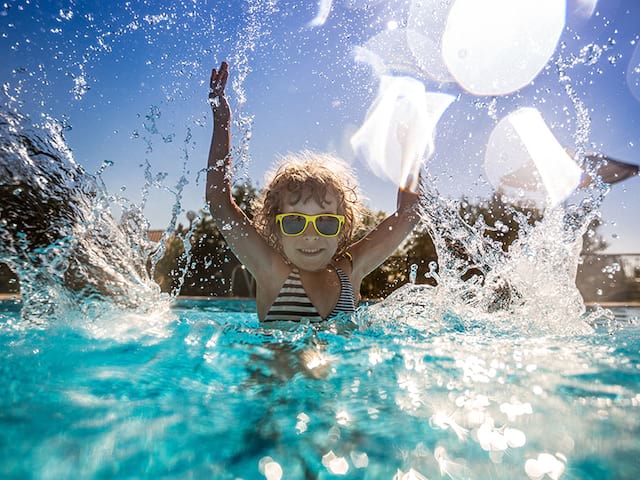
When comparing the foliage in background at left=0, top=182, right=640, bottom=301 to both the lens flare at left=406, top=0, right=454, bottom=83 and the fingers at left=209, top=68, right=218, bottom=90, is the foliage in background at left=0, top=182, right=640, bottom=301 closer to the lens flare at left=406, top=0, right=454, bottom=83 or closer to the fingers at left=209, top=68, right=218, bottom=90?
the lens flare at left=406, top=0, right=454, bottom=83

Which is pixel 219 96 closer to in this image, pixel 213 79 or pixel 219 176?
pixel 213 79

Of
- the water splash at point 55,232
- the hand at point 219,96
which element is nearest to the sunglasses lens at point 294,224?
the hand at point 219,96

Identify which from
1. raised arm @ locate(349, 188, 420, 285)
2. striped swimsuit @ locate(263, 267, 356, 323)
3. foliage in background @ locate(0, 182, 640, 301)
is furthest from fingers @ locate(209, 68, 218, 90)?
foliage in background @ locate(0, 182, 640, 301)

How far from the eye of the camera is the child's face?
10.7 feet

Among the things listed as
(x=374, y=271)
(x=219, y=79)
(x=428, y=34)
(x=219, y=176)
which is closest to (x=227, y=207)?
(x=219, y=176)

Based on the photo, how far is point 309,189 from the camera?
333 centimetres

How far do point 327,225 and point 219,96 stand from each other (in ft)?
3.91

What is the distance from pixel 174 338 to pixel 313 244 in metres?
1.10

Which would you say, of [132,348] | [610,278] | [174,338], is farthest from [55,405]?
[610,278]

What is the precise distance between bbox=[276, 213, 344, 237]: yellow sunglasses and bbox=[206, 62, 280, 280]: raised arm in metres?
0.21

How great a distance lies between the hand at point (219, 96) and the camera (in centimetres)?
339

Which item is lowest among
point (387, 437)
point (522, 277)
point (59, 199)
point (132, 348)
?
point (387, 437)

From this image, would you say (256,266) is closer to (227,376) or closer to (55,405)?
(227,376)

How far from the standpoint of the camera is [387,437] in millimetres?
1302
